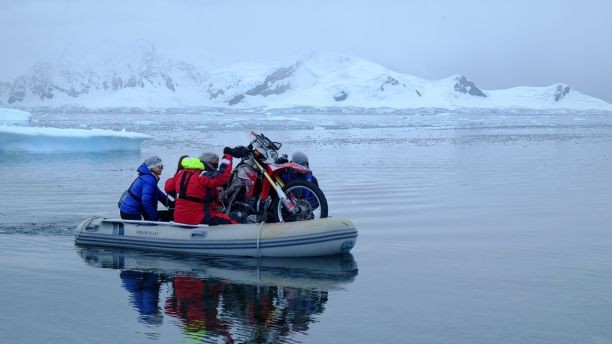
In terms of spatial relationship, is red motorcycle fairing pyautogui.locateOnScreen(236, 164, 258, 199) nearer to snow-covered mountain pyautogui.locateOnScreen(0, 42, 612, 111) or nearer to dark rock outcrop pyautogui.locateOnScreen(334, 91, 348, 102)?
snow-covered mountain pyautogui.locateOnScreen(0, 42, 612, 111)

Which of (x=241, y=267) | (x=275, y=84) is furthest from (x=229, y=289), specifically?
(x=275, y=84)

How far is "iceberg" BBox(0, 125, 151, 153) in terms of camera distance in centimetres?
2586

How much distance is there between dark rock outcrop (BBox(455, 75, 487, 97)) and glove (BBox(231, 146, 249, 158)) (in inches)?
5790

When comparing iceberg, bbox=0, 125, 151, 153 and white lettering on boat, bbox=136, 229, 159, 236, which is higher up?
iceberg, bbox=0, 125, 151, 153

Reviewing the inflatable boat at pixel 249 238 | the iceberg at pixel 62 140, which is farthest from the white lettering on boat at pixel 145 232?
the iceberg at pixel 62 140

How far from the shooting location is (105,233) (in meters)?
9.43

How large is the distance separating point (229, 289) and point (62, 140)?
20605mm

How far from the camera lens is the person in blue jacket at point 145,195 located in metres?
9.29

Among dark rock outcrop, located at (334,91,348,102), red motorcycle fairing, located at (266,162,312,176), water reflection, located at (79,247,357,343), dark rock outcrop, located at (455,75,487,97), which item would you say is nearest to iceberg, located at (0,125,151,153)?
water reflection, located at (79,247,357,343)

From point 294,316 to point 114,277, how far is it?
7.79 ft

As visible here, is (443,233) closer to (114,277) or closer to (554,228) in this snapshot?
(554,228)

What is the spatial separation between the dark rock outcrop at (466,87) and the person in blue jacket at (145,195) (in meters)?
147

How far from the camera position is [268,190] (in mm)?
9555

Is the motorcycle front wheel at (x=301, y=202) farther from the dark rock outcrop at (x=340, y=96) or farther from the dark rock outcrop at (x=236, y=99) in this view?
the dark rock outcrop at (x=236, y=99)
